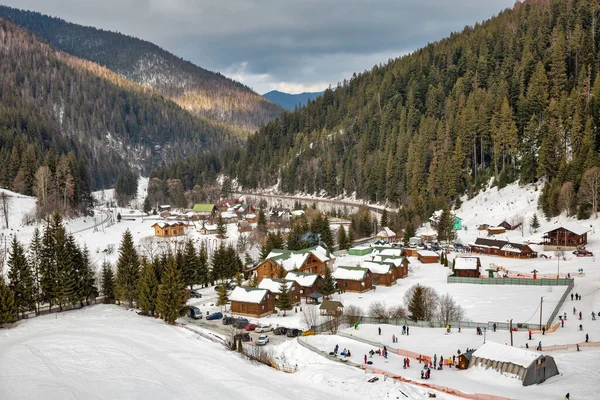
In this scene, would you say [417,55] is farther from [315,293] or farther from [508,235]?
[315,293]

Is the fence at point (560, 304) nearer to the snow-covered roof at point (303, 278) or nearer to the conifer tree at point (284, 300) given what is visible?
the conifer tree at point (284, 300)

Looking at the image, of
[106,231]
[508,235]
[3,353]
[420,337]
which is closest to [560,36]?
[508,235]

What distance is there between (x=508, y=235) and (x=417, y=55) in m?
125

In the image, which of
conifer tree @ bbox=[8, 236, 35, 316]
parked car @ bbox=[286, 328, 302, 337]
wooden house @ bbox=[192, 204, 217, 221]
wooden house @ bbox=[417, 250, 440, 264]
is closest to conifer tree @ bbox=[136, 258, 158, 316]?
conifer tree @ bbox=[8, 236, 35, 316]

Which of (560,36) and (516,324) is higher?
(560,36)

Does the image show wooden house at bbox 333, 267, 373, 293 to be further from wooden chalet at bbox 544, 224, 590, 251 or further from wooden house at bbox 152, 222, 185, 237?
wooden house at bbox 152, 222, 185, 237

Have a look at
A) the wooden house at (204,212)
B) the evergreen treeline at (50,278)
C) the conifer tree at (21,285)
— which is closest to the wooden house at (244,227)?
the wooden house at (204,212)

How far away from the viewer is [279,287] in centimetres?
5662

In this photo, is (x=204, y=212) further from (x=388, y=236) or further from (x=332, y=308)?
(x=332, y=308)

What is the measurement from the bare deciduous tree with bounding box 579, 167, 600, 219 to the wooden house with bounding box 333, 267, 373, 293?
3897 cm

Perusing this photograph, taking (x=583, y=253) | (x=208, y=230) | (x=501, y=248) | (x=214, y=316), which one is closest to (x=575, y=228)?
(x=583, y=253)

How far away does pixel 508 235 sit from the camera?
83.5 metres

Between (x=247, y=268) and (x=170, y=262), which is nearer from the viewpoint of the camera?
(x=170, y=262)

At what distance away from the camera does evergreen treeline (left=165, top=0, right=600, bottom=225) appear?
94312 millimetres
